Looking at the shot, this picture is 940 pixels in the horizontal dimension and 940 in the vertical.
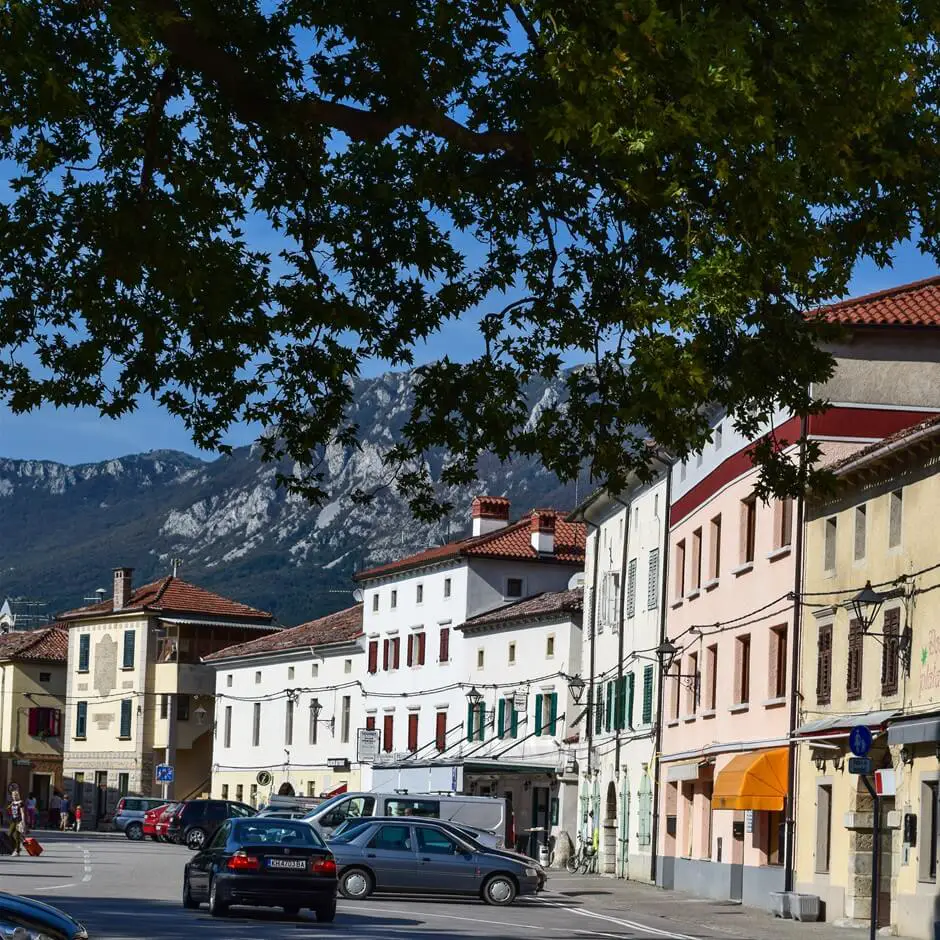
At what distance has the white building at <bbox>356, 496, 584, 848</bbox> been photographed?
7588cm

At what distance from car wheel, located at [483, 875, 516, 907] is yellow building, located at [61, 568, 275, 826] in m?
62.9

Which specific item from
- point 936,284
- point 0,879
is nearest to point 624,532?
point 936,284

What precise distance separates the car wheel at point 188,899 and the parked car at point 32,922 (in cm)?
1717

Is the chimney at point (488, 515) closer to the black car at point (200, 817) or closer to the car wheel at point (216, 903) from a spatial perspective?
the black car at point (200, 817)

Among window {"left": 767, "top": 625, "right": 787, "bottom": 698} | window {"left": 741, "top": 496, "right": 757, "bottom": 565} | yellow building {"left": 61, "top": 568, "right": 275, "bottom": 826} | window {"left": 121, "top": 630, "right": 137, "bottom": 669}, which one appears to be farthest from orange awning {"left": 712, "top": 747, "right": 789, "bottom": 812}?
window {"left": 121, "top": 630, "right": 137, "bottom": 669}

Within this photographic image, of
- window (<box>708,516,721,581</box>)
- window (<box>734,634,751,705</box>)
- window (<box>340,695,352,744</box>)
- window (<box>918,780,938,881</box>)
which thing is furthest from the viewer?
window (<box>340,695,352,744</box>)

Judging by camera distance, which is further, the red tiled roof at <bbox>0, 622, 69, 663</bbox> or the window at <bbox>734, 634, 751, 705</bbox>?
the red tiled roof at <bbox>0, 622, 69, 663</bbox>

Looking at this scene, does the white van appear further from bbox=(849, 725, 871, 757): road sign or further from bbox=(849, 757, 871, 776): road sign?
bbox=(849, 725, 871, 757): road sign

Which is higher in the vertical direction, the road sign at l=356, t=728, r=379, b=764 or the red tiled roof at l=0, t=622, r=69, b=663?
the red tiled roof at l=0, t=622, r=69, b=663

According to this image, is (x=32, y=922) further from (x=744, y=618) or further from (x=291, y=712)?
(x=291, y=712)

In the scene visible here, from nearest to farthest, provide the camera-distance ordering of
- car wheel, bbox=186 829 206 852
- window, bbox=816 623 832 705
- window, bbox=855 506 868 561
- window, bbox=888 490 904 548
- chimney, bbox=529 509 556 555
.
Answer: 1. window, bbox=888 490 904 548
2. window, bbox=855 506 868 561
3. window, bbox=816 623 832 705
4. car wheel, bbox=186 829 206 852
5. chimney, bbox=529 509 556 555

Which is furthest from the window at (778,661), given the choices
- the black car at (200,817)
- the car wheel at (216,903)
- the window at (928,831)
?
the black car at (200,817)

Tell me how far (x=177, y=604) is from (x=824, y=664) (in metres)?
69.3

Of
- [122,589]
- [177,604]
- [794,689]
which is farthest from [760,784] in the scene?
[122,589]
